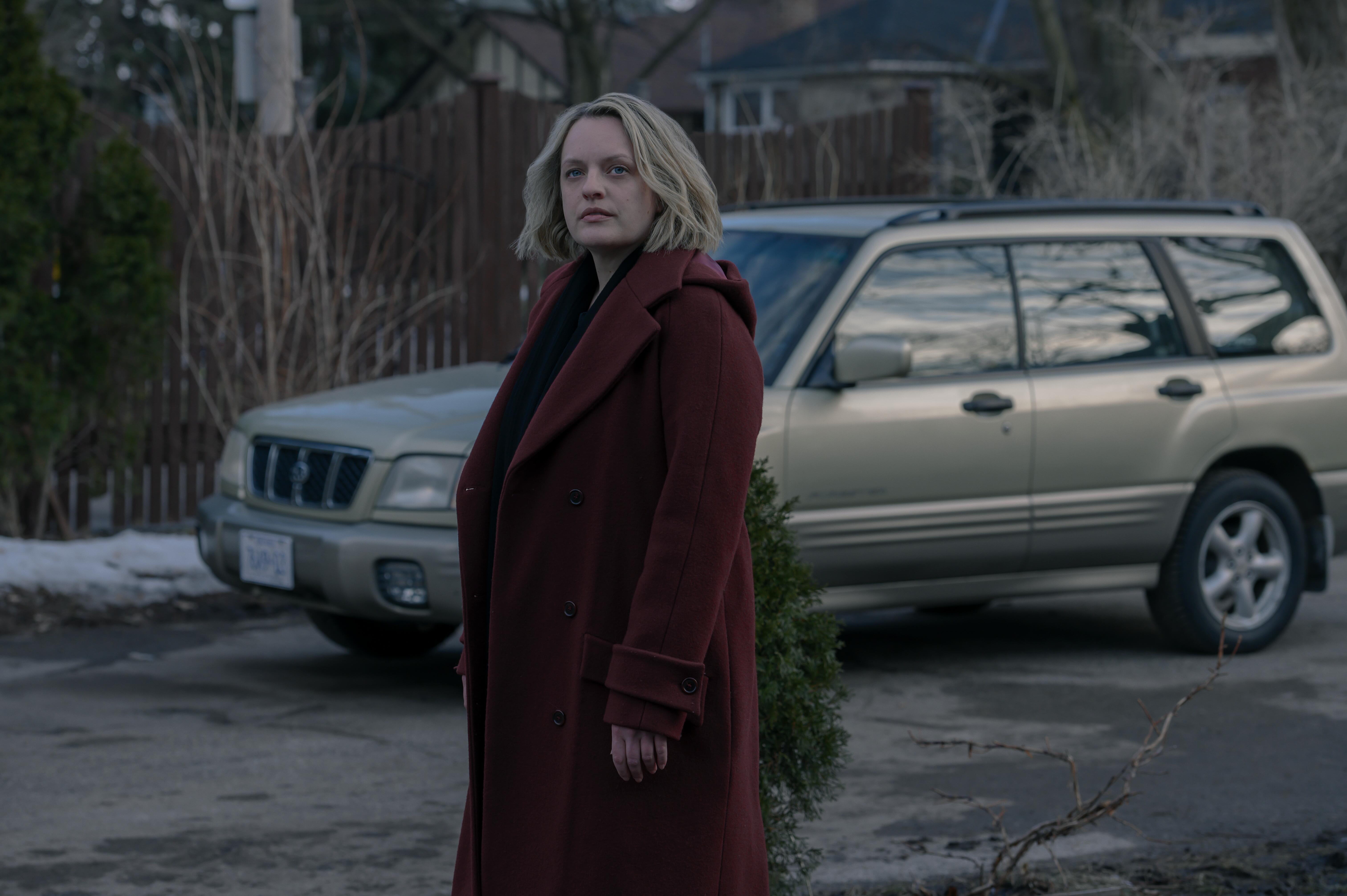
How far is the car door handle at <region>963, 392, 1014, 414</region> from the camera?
6.51 metres

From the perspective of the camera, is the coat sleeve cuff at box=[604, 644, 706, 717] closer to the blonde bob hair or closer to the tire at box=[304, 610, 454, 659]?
the blonde bob hair

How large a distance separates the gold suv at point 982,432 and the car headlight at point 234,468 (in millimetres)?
17

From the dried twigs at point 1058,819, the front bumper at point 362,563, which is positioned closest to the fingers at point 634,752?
the dried twigs at point 1058,819

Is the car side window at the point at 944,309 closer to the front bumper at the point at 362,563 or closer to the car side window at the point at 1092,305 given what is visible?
the car side window at the point at 1092,305

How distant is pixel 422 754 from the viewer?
562 centimetres

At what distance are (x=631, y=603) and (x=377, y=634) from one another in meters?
4.69

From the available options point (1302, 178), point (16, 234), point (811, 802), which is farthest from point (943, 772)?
point (1302, 178)

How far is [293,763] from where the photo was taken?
215 inches

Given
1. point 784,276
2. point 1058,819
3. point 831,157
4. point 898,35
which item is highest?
point 898,35

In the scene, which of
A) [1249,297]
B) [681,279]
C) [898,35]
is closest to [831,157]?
[1249,297]

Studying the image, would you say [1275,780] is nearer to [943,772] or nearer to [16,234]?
[943,772]

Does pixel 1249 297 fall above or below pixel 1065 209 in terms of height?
below

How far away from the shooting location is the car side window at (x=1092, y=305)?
22.4ft

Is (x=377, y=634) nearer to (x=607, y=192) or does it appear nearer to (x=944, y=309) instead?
(x=944, y=309)
